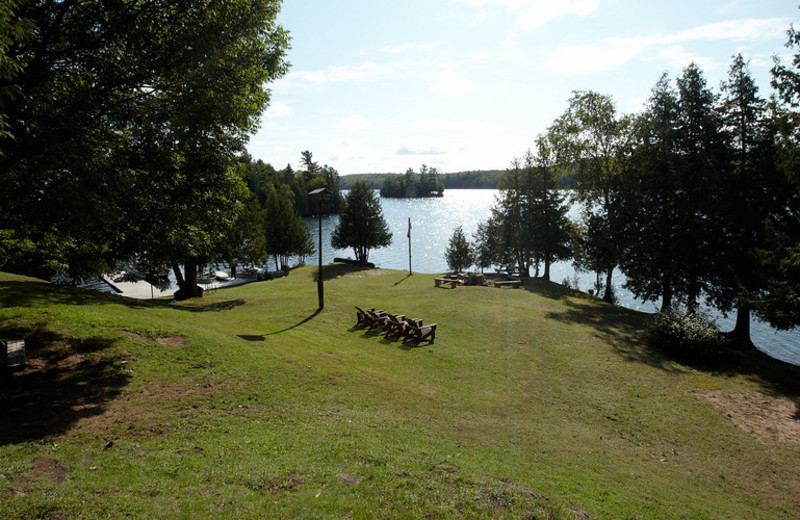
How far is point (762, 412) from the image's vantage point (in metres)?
12.4

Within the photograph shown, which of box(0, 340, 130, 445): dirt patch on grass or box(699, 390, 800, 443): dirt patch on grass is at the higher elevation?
box(0, 340, 130, 445): dirt patch on grass

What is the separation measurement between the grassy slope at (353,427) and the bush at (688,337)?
3.75 feet

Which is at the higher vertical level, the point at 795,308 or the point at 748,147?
the point at 748,147

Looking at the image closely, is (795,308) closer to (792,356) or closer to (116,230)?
(792,356)

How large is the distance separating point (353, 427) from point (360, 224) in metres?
48.9

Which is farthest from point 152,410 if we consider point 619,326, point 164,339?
point 619,326

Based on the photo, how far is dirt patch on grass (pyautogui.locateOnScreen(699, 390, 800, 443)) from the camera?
1118 centimetres

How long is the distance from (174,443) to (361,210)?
1988 inches

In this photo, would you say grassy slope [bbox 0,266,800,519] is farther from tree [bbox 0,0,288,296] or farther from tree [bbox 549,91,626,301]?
tree [bbox 549,91,626,301]

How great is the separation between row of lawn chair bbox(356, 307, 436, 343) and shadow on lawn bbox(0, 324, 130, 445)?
990 cm

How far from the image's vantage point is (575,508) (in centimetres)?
607

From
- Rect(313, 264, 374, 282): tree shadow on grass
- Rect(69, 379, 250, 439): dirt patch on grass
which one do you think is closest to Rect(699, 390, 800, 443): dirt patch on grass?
Rect(69, 379, 250, 439): dirt patch on grass

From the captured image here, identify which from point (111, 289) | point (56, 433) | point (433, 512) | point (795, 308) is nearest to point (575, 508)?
point (433, 512)

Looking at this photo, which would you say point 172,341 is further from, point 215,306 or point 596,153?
point 596,153
